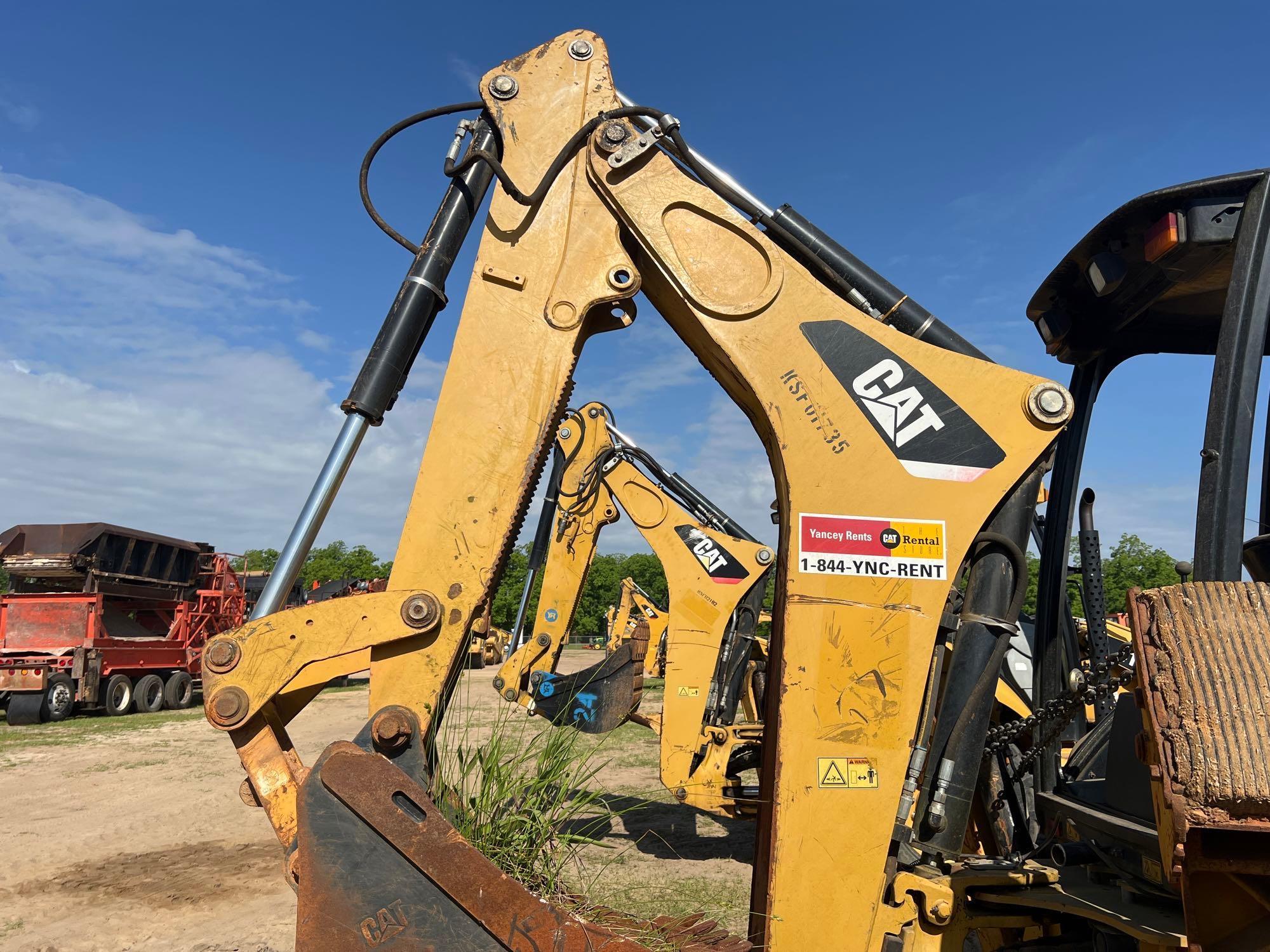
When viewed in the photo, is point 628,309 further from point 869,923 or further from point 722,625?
point 722,625

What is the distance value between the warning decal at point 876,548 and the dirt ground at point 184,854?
3.87 feet

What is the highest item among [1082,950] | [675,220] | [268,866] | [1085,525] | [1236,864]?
[675,220]

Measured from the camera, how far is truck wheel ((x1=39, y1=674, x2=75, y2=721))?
14875 mm

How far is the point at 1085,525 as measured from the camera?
332cm

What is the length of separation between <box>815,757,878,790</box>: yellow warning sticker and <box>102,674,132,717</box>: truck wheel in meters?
17.5

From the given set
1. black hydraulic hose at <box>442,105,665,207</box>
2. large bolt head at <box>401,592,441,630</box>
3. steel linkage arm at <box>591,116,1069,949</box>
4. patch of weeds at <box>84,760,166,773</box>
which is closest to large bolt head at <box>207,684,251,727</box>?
large bolt head at <box>401,592,441,630</box>

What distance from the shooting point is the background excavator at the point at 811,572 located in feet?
6.73

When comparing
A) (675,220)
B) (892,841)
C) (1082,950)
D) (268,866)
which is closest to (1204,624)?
(892,841)

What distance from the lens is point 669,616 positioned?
28.7ft

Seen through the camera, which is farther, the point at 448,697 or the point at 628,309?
the point at 628,309

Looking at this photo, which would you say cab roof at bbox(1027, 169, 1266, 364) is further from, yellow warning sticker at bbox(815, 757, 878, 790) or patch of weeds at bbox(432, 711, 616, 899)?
patch of weeds at bbox(432, 711, 616, 899)

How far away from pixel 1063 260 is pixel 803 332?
1.05 meters

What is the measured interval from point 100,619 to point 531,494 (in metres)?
16.7

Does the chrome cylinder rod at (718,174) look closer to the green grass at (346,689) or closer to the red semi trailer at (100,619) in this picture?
the red semi trailer at (100,619)
